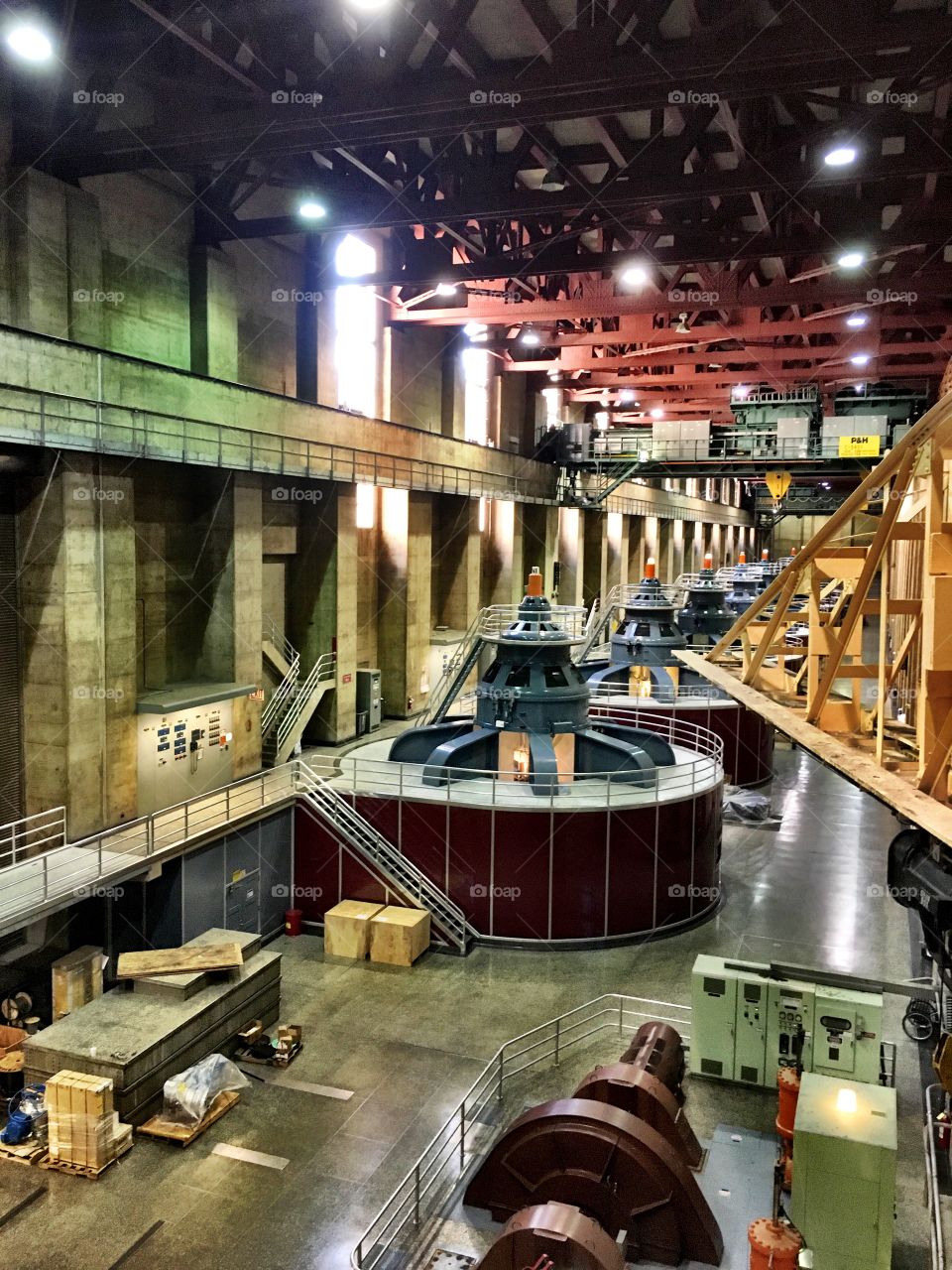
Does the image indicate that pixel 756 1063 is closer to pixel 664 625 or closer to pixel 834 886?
pixel 834 886

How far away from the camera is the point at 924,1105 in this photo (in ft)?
35.3

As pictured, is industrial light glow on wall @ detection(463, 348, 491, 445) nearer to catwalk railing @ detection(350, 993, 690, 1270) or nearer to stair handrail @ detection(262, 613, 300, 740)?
stair handrail @ detection(262, 613, 300, 740)

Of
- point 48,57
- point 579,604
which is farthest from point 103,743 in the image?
point 579,604

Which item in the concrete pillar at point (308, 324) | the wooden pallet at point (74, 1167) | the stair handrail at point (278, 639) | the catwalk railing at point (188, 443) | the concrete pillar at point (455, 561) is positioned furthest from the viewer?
the concrete pillar at point (455, 561)

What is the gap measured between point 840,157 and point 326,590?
1352 centimetres

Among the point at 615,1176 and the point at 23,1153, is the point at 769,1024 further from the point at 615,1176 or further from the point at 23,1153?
the point at 23,1153

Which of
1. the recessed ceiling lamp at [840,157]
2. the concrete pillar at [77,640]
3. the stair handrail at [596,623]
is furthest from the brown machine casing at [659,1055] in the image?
the stair handrail at [596,623]

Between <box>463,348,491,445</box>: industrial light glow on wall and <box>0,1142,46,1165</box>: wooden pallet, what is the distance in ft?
76.7

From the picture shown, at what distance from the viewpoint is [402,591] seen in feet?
84.9

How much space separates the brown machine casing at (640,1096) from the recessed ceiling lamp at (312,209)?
14759 mm

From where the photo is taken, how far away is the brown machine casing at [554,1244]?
270 inches

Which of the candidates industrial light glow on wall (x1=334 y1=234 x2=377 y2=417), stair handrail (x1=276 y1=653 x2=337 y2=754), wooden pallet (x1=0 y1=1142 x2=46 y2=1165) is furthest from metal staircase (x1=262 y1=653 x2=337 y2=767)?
wooden pallet (x1=0 y1=1142 x2=46 y2=1165)

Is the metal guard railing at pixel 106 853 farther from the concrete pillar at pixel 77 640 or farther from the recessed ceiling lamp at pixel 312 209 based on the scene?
the recessed ceiling lamp at pixel 312 209

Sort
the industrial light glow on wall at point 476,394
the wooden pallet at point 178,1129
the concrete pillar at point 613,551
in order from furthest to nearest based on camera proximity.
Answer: the concrete pillar at point 613,551 < the industrial light glow on wall at point 476,394 < the wooden pallet at point 178,1129
